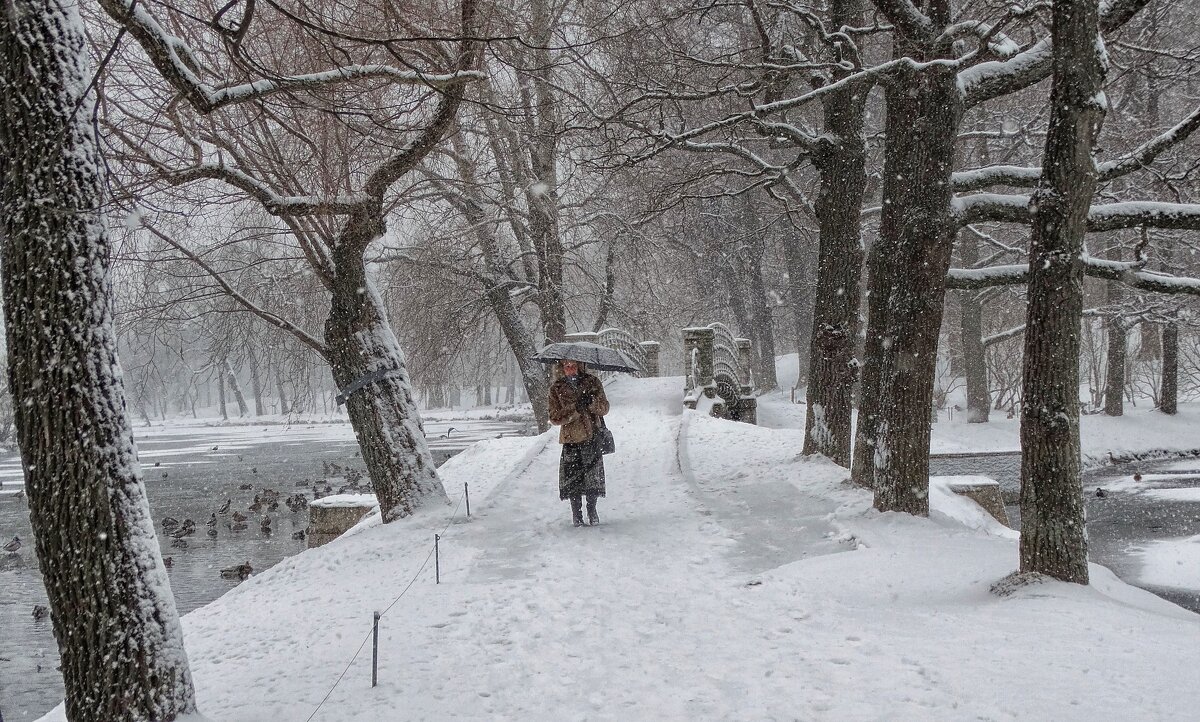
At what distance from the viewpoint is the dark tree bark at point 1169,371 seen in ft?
80.2

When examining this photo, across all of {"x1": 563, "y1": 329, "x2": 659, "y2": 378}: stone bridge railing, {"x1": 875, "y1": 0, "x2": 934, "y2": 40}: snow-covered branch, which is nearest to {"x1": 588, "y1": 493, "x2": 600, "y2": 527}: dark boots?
{"x1": 875, "y1": 0, "x2": 934, "y2": 40}: snow-covered branch

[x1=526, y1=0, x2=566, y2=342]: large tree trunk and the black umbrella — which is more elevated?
[x1=526, y1=0, x2=566, y2=342]: large tree trunk

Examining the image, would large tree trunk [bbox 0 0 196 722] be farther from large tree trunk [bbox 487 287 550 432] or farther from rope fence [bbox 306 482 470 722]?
large tree trunk [bbox 487 287 550 432]

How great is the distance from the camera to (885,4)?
8461 millimetres

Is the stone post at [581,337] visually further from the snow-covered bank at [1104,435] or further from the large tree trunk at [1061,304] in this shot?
the large tree trunk at [1061,304]

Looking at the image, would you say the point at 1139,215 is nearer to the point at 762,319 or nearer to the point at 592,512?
the point at 592,512

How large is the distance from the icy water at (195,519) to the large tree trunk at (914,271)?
9091 mm

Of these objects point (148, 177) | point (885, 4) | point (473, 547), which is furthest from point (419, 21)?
point (473, 547)

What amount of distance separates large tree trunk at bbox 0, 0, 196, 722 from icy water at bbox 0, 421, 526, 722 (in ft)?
16.7

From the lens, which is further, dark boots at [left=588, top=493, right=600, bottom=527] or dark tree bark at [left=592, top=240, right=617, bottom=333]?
dark tree bark at [left=592, top=240, right=617, bottom=333]

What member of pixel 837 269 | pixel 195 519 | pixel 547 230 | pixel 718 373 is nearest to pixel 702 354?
pixel 718 373

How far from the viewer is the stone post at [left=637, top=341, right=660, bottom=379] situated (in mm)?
25864

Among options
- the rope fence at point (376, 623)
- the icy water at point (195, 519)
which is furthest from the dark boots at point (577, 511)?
the icy water at point (195, 519)

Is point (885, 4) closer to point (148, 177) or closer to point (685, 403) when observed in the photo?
point (148, 177)
